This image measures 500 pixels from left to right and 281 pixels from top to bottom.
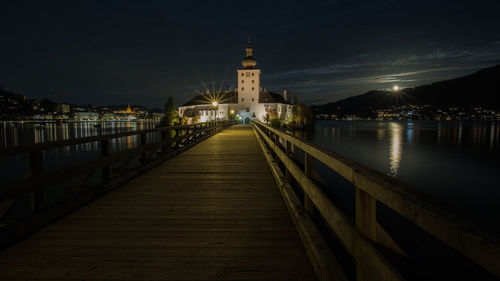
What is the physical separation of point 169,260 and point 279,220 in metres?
1.66

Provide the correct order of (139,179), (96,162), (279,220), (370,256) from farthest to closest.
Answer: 1. (139,179)
2. (96,162)
3. (279,220)
4. (370,256)

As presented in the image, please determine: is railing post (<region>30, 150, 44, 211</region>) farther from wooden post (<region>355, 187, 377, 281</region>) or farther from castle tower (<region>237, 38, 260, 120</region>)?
castle tower (<region>237, 38, 260, 120</region>)

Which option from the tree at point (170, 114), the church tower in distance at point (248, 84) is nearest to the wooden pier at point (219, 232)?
the church tower in distance at point (248, 84)

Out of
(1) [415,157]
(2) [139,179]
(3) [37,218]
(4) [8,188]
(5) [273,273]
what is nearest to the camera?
(5) [273,273]

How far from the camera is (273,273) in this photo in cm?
269

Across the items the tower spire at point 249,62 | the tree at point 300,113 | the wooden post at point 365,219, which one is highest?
the tower spire at point 249,62

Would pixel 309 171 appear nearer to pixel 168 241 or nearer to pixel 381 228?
pixel 381 228

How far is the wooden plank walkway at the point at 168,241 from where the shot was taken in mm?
2736

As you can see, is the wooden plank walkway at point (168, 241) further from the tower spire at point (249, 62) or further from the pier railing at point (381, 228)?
the tower spire at point (249, 62)

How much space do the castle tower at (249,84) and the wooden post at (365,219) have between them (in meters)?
76.0

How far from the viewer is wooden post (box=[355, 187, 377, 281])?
1.82 m

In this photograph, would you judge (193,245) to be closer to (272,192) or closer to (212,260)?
(212,260)

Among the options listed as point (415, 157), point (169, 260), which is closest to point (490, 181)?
point (415, 157)

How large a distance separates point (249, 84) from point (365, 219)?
3017 inches
